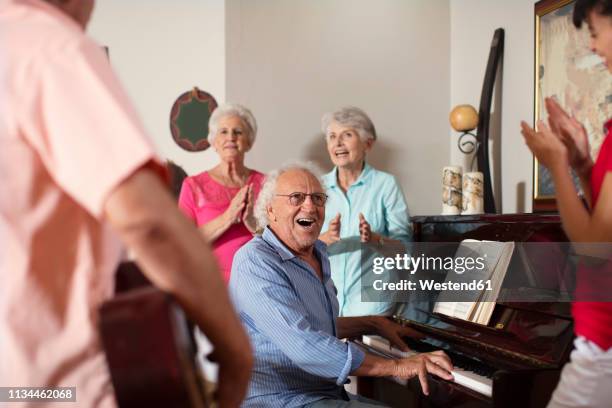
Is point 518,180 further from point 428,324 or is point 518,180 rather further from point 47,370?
point 47,370

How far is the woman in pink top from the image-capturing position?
9.26 ft

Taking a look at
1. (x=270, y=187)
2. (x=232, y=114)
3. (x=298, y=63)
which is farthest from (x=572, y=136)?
(x=298, y=63)

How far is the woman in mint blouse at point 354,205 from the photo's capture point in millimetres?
2977

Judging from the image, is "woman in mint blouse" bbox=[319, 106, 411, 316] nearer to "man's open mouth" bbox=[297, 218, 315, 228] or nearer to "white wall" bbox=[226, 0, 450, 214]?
"white wall" bbox=[226, 0, 450, 214]

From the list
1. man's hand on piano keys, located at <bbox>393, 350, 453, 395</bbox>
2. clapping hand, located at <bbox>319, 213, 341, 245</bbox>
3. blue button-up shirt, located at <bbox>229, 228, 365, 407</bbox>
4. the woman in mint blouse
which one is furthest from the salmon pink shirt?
the woman in mint blouse

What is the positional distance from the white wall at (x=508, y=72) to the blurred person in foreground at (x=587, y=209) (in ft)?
6.18

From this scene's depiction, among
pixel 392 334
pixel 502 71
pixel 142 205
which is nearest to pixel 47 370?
pixel 142 205

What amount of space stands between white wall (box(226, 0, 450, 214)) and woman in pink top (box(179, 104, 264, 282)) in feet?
1.51

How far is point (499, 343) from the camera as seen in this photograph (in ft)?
6.73

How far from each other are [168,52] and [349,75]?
1045 mm

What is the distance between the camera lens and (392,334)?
2.39 metres

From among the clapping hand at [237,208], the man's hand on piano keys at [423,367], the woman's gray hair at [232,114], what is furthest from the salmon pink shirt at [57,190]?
the woman's gray hair at [232,114]

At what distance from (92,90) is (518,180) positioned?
299 cm

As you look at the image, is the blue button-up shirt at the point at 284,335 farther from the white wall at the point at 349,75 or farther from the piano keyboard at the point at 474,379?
the white wall at the point at 349,75
